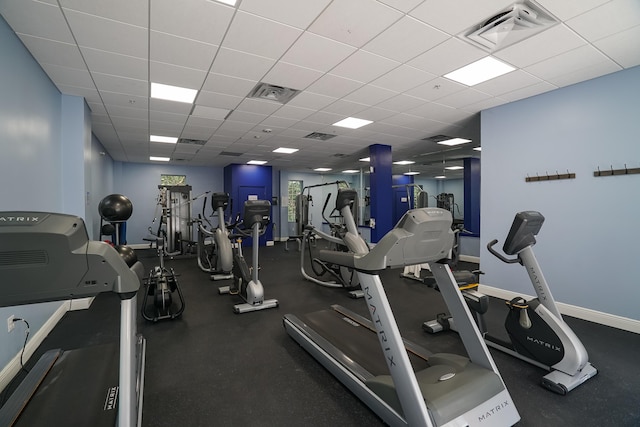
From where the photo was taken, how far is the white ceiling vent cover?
2186 mm

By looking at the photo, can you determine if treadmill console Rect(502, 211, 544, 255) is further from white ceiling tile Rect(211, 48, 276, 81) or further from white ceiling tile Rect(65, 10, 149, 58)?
white ceiling tile Rect(65, 10, 149, 58)

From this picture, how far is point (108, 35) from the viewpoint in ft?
8.06

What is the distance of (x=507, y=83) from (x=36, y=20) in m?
4.63

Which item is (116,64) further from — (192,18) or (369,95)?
(369,95)

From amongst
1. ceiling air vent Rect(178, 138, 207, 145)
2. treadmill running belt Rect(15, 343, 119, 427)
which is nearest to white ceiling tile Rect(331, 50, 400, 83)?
treadmill running belt Rect(15, 343, 119, 427)

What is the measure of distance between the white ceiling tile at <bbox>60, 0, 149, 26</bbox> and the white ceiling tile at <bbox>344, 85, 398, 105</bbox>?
2.38m

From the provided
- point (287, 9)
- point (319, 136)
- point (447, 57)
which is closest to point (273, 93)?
point (287, 9)

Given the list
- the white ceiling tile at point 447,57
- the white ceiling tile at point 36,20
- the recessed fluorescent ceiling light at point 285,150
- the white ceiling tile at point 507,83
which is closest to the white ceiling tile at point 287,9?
the white ceiling tile at point 447,57

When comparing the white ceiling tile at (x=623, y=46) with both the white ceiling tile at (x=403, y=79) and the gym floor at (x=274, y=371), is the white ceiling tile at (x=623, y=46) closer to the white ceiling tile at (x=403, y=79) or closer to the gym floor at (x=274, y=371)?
the white ceiling tile at (x=403, y=79)

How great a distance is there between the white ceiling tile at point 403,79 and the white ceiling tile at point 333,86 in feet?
0.93

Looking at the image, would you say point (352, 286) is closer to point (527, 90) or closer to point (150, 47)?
point (527, 90)

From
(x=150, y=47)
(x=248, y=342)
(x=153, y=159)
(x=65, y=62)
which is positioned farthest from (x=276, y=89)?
(x=153, y=159)

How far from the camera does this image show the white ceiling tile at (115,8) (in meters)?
2.07

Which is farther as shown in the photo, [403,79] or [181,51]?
[403,79]
